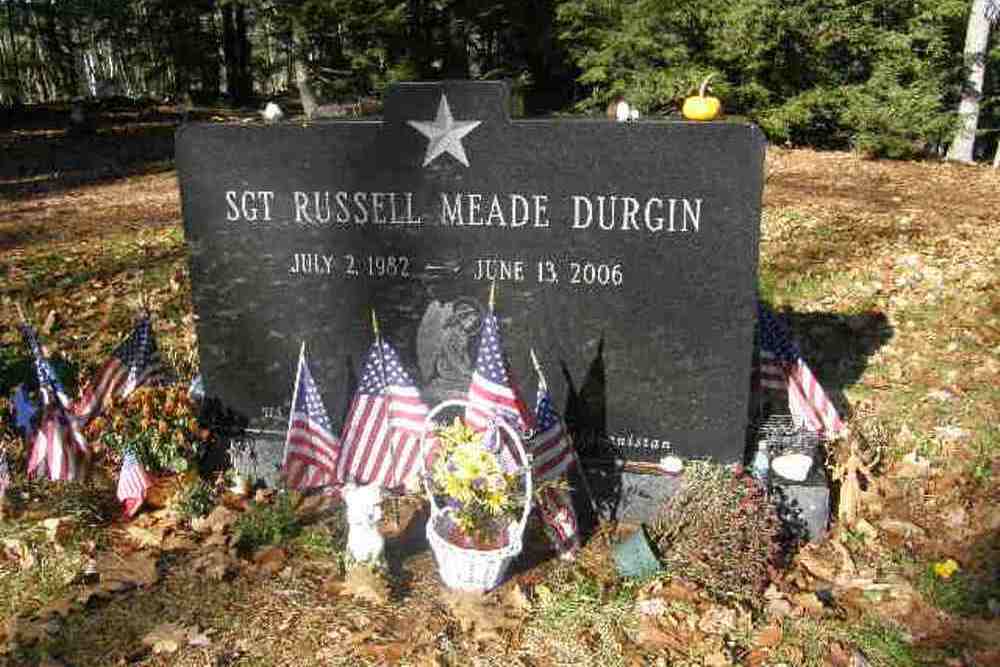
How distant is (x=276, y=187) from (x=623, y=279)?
2276 millimetres

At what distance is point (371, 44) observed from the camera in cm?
1934

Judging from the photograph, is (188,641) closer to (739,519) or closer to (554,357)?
(554,357)

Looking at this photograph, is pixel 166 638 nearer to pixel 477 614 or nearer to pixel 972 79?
pixel 477 614

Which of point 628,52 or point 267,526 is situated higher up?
point 628,52

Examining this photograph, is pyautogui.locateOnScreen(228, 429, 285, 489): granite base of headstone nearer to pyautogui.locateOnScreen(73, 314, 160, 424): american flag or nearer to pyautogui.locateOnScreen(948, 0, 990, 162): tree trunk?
pyautogui.locateOnScreen(73, 314, 160, 424): american flag

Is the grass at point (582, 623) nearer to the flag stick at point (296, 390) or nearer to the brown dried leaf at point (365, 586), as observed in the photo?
the brown dried leaf at point (365, 586)

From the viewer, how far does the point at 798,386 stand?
593 cm

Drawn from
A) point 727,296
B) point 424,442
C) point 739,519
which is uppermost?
point 727,296

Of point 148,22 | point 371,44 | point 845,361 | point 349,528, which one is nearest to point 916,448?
point 845,361

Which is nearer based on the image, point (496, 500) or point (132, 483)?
point (496, 500)

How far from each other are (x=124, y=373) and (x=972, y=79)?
52.5 ft

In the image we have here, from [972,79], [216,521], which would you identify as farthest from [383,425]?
[972,79]

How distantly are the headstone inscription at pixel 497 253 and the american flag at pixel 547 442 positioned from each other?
531 mm

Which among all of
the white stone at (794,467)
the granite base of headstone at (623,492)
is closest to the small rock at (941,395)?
the white stone at (794,467)
